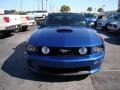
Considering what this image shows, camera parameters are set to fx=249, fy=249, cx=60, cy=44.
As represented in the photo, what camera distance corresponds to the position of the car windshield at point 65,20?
7402mm

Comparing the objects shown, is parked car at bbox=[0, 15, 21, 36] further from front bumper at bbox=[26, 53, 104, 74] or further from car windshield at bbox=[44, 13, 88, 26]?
front bumper at bbox=[26, 53, 104, 74]

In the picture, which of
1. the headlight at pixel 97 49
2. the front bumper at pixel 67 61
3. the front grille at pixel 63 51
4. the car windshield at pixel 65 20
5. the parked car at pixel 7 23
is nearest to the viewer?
the front bumper at pixel 67 61

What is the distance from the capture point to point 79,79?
5.63 metres

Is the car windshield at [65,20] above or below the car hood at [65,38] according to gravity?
above

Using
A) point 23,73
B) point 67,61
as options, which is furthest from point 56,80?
point 23,73

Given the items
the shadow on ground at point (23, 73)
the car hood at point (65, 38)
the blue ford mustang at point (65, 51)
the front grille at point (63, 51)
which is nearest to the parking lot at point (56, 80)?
the shadow on ground at point (23, 73)

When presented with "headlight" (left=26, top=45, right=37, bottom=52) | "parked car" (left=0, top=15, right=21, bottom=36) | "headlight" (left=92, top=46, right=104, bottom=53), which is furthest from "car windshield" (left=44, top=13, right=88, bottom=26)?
"parked car" (left=0, top=15, right=21, bottom=36)

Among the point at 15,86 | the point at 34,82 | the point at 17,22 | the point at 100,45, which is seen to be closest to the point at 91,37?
the point at 100,45

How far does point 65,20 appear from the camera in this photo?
7492 mm

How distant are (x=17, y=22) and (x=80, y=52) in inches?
420

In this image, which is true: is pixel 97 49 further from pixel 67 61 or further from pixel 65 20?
pixel 65 20

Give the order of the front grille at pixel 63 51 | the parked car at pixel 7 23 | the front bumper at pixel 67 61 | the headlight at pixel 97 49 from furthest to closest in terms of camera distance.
Answer: the parked car at pixel 7 23
the headlight at pixel 97 49
the front grille at pixel 63 51
the front bumper at pixel 67 61

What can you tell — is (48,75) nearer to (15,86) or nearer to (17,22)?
(15,86)

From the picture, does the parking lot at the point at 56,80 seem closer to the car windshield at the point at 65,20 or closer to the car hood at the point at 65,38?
the car hood at the point at 65,38
